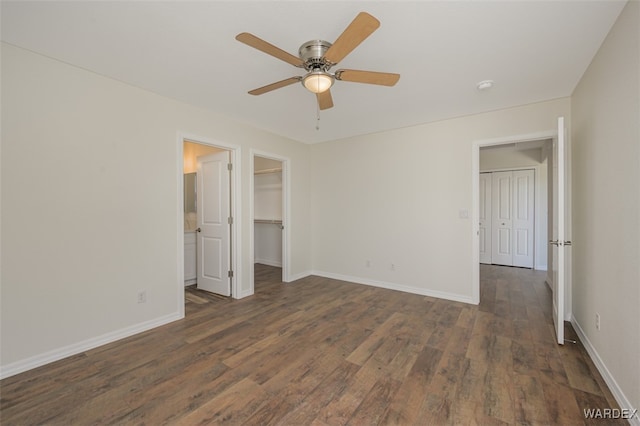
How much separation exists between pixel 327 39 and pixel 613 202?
7.69 feet

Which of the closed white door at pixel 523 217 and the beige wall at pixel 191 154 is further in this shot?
the closed white door at pixel 523 217

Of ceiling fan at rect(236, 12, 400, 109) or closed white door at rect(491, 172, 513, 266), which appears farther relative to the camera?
closed white door at rect(491, 172, 513, 266)

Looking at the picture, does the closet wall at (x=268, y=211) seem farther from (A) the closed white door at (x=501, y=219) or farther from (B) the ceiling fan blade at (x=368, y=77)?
(A) the closed white door at (x=501, y=219)

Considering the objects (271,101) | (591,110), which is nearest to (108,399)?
(271,101)

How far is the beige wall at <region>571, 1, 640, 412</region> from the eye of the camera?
1553mm

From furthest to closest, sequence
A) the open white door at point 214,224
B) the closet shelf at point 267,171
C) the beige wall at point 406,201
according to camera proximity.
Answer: the closet shelf at point 267,171, the open white door at point 214,224, the beige wall at point 406,201

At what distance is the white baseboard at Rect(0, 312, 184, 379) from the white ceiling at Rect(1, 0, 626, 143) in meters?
2.47

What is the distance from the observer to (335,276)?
15.8 ft

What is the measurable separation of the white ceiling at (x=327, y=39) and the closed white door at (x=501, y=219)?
3264mm

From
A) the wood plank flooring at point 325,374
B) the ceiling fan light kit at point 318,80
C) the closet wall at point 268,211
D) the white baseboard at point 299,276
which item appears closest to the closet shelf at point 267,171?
the closet wall at point 268,211

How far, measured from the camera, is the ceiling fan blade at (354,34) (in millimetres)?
1356

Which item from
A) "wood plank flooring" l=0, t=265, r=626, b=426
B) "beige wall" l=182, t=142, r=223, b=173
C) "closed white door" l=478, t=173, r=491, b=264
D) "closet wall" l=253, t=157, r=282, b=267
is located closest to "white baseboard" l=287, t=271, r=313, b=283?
"closet wall" l=253, t=157, r=282, b=267

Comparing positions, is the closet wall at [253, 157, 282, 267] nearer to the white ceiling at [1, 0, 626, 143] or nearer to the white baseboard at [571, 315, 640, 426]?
the white ceiling at [1, 0, 626, 143]

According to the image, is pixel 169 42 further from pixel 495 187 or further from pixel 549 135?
pixel 495 187
